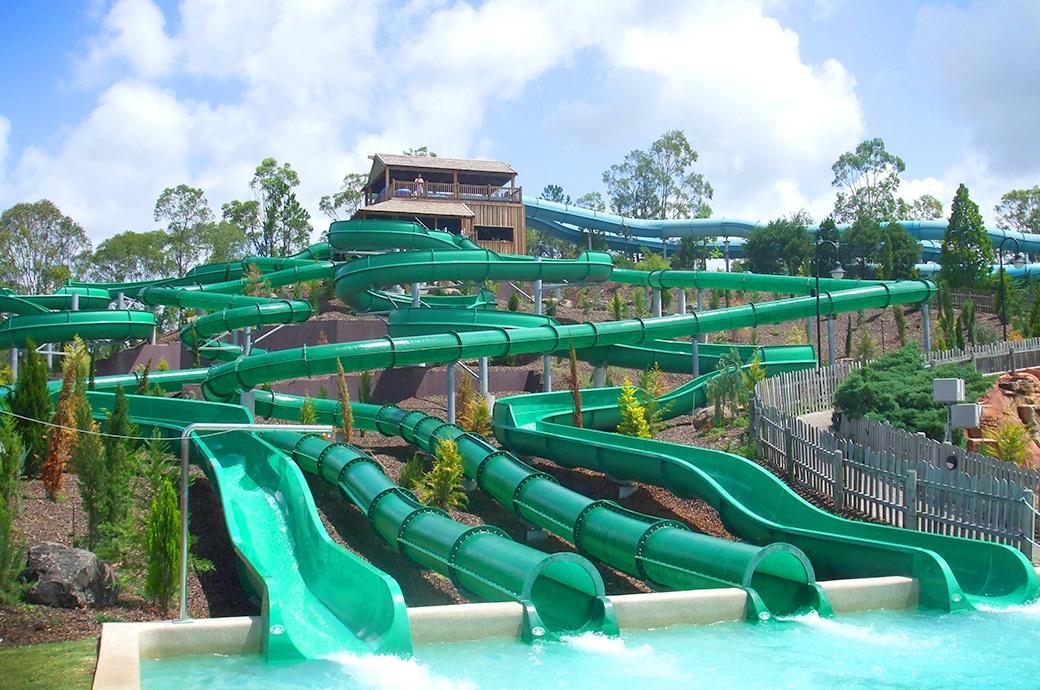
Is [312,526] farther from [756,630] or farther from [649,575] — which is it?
[756,630]

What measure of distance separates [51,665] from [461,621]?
12.1 ft

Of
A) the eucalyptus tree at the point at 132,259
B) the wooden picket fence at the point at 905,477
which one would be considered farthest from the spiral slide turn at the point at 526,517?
the eucalyptus tree at the point at 132,259

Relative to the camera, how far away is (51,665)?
8805 mm

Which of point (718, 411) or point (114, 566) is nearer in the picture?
point (114, 566)

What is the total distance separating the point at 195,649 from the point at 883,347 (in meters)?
32.2

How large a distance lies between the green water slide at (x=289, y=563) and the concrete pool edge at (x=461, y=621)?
0.92ft

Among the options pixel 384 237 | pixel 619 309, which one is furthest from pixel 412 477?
pixel 384 237

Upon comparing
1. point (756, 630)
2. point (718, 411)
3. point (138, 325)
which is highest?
point (138, 325)

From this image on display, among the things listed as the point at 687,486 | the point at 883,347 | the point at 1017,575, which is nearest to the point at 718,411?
the point at 687,486

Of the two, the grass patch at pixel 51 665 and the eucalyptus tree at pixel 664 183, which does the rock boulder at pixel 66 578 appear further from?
the eucalyptus tree at pixel 664 183

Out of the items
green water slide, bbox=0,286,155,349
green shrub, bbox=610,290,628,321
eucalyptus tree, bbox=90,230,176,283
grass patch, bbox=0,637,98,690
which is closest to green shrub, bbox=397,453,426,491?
grass patch, bbox=0,637,98,690

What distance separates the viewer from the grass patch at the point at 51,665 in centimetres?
816

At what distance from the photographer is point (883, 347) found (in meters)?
37.0

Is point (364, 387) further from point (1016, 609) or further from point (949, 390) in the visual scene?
point (1016, 609)
